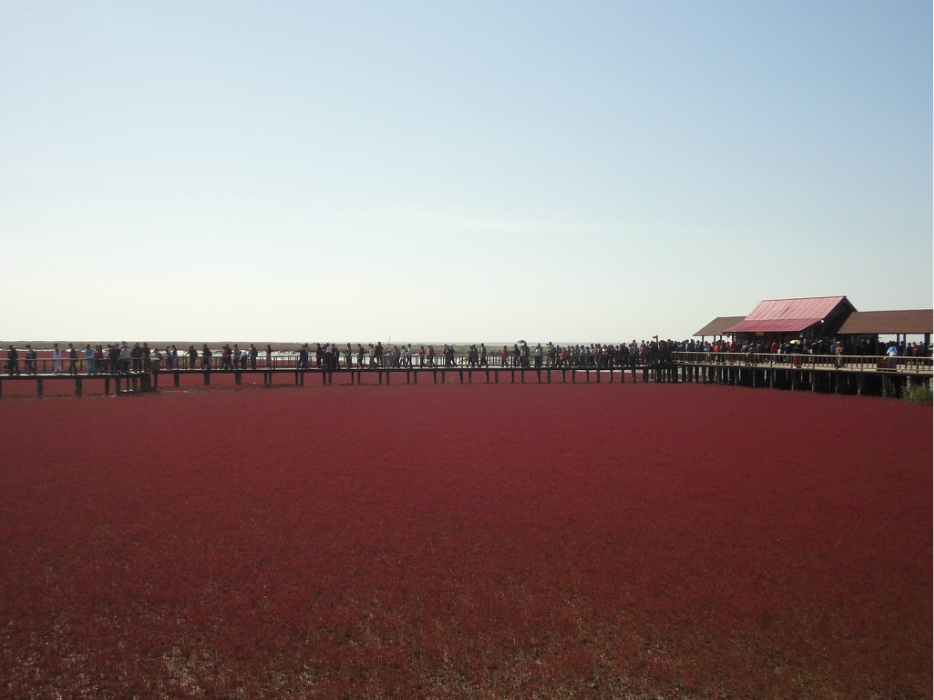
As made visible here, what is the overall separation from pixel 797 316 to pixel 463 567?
42975 mm

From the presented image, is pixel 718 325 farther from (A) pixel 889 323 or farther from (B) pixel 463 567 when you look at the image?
(B) pixel 463 567

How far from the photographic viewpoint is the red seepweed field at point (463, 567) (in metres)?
8.32

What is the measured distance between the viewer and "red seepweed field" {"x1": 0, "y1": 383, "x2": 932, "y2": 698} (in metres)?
8.32

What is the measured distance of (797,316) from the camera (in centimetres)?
4888

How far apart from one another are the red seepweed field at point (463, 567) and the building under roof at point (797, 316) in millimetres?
25825

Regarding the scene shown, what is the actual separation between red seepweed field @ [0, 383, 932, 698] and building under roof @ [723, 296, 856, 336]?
25.8m

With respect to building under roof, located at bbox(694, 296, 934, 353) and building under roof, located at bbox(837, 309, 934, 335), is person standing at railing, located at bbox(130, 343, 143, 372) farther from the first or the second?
building under roof, located at bbox(837, 309, 934, 335)

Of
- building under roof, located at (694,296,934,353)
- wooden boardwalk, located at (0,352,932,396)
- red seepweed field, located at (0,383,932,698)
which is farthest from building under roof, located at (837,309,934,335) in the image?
red seepweed field, located at (0,383,932,698)

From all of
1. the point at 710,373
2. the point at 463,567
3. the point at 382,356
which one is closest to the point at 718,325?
the point at 710,373

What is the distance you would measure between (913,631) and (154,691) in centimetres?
833

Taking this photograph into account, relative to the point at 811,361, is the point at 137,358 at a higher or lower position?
higher

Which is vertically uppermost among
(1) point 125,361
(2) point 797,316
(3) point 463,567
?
(2) point 797,316

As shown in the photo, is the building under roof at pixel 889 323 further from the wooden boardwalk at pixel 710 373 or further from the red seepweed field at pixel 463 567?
the red seepweed field at pixel 463 567

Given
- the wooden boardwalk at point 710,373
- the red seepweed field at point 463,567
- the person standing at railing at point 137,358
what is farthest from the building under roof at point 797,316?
the person standing at railing at point 137,358
